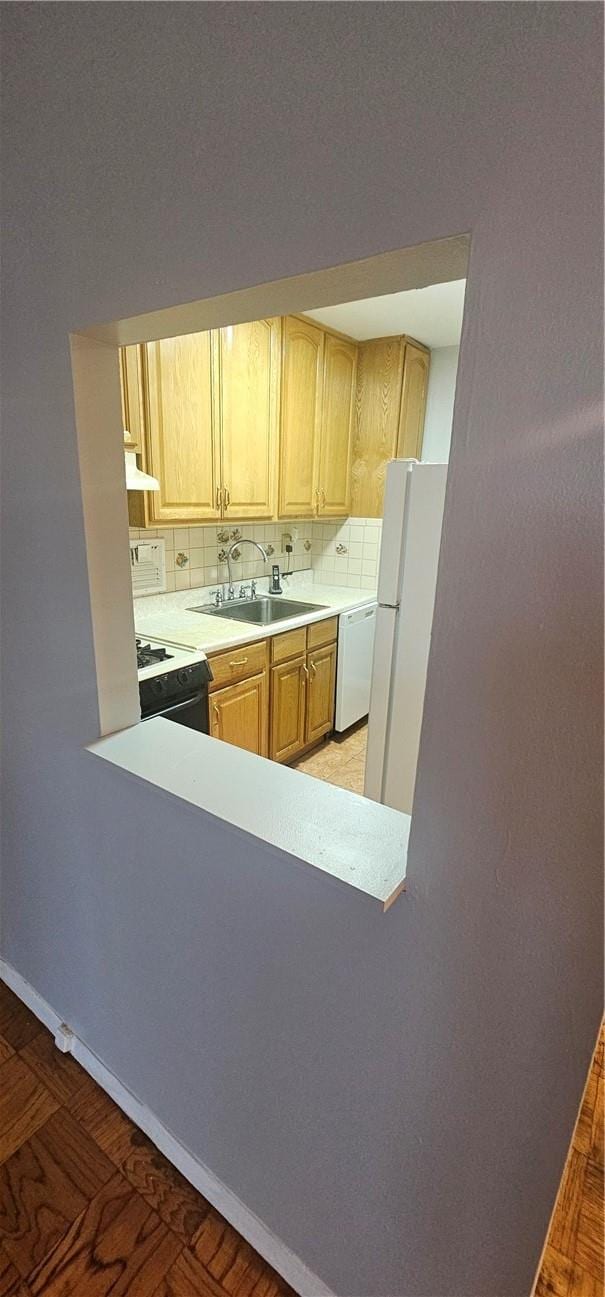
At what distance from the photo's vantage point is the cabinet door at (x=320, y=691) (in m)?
2.97

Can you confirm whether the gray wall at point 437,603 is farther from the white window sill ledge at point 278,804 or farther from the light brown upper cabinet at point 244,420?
the light brown upper cabinet at point 244,420

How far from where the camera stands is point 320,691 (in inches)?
122

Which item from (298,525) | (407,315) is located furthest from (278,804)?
(298,525)

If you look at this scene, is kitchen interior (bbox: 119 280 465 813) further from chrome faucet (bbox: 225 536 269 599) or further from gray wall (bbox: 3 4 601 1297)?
gray wall (bbox: 3 4 601 1297)

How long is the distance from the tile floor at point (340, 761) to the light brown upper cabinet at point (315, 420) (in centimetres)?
141

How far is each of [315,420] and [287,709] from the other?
1.66m

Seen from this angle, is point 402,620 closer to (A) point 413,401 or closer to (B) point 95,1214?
(B) point 95,1214

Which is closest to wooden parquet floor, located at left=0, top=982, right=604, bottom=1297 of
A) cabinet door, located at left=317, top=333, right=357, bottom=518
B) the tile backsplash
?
the tile backsplash

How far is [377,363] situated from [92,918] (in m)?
3.26

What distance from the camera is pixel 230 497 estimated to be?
256cm

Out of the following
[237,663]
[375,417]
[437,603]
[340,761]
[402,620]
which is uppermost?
[375,417]

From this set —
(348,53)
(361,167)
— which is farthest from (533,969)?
(348,53)

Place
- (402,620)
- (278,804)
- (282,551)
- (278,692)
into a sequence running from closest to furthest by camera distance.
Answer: (278,804), (402,620), (278,692), (282,551)

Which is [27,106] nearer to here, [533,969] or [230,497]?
[533,969]
